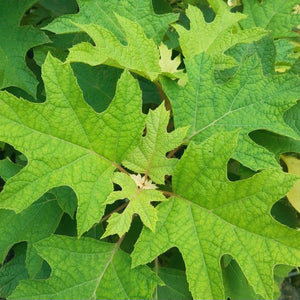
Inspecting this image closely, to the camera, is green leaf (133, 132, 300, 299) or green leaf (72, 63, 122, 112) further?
green leaf (72, 63, 122, 112)

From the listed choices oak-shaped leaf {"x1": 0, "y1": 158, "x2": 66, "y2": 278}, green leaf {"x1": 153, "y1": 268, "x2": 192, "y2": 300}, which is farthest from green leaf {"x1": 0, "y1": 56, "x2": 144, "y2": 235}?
green leaf {"x1": 153, "y1": 268, "x2": 192, "y2": 300}

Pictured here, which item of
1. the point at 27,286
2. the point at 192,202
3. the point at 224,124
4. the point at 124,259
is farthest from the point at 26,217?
the point at 224,124

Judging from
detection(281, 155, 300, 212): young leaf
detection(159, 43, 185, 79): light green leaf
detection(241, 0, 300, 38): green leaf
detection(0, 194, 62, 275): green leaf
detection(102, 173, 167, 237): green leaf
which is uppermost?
detection(241, 0, 300, 38): green leaf

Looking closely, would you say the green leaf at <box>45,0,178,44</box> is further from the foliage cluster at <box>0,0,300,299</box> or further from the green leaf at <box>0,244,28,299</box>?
the green leaf at <box>0,244,28,299</box>

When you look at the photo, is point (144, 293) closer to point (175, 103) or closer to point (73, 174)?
point (73, 174)

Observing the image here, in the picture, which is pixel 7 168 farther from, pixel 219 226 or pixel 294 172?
pixel 294 172
